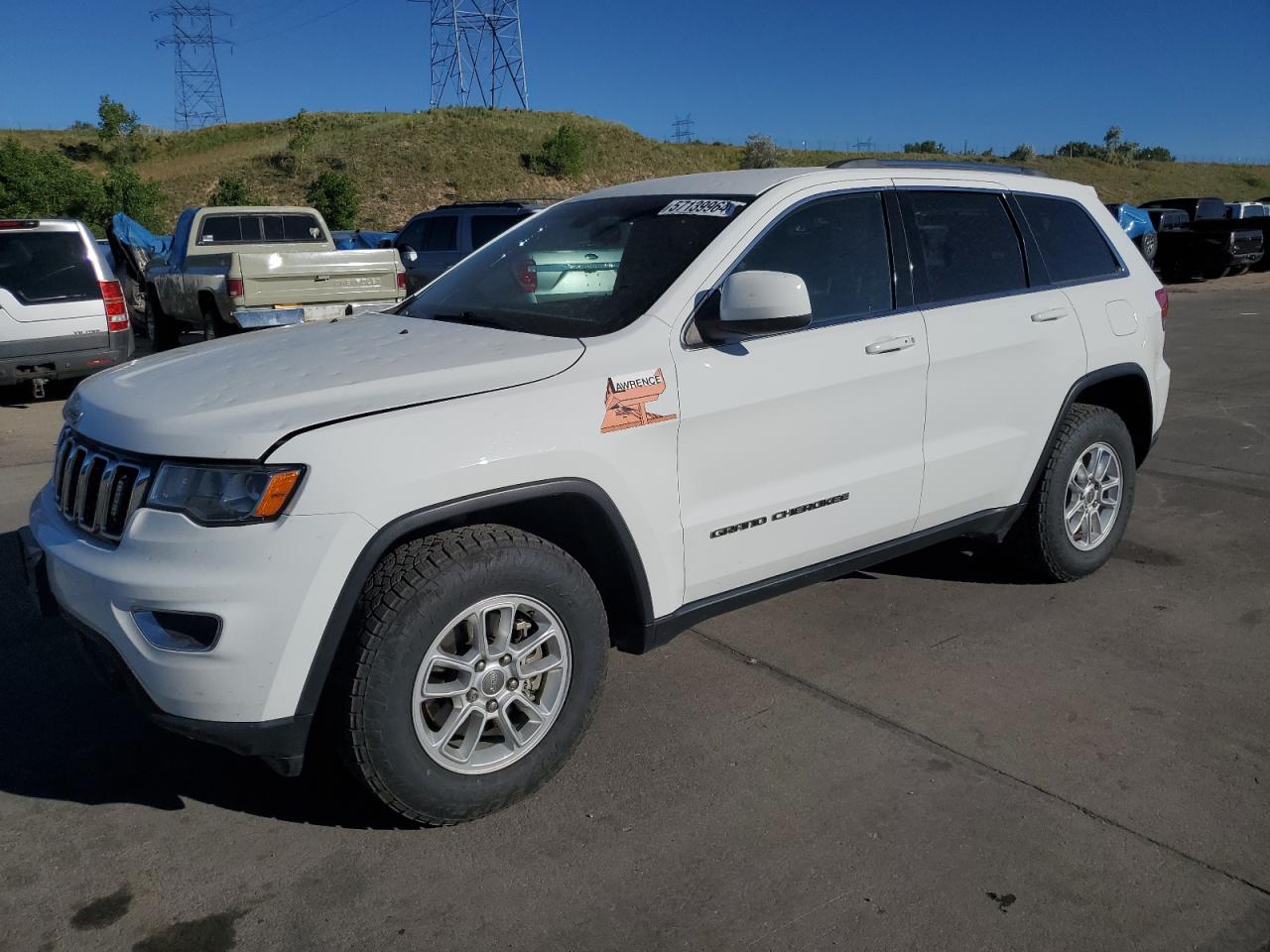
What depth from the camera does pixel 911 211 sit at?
4.16 m

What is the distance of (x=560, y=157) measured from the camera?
57.8m

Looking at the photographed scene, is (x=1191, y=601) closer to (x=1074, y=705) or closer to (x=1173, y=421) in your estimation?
(x=1074, y=705)

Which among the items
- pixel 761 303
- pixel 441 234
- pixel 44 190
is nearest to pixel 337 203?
pixel 44 190

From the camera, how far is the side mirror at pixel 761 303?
3.25 m

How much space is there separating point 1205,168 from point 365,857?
84.5m

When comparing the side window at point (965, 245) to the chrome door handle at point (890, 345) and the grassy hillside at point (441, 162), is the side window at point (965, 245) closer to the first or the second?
the chrome door handle at point (890, 345)

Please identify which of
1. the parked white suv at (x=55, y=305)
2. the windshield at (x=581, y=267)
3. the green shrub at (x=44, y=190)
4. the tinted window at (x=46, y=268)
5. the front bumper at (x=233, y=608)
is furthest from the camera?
the green shrub at (x=44, y=190)

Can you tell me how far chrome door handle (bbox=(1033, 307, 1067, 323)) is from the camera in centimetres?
444

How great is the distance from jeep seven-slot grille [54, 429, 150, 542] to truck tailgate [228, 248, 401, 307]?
24.0ft

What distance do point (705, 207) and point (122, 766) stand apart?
2707 mm

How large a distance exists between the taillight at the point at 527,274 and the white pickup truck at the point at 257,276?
648 centimetres

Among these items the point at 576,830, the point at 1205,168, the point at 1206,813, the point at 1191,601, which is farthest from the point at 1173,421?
the point at 1205,168

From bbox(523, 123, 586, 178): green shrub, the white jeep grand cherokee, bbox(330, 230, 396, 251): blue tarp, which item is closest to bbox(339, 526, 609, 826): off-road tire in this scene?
the white jeep grand cherokee

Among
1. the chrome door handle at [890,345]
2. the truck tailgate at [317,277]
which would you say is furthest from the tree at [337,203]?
the chrome door handle at [890,345]
